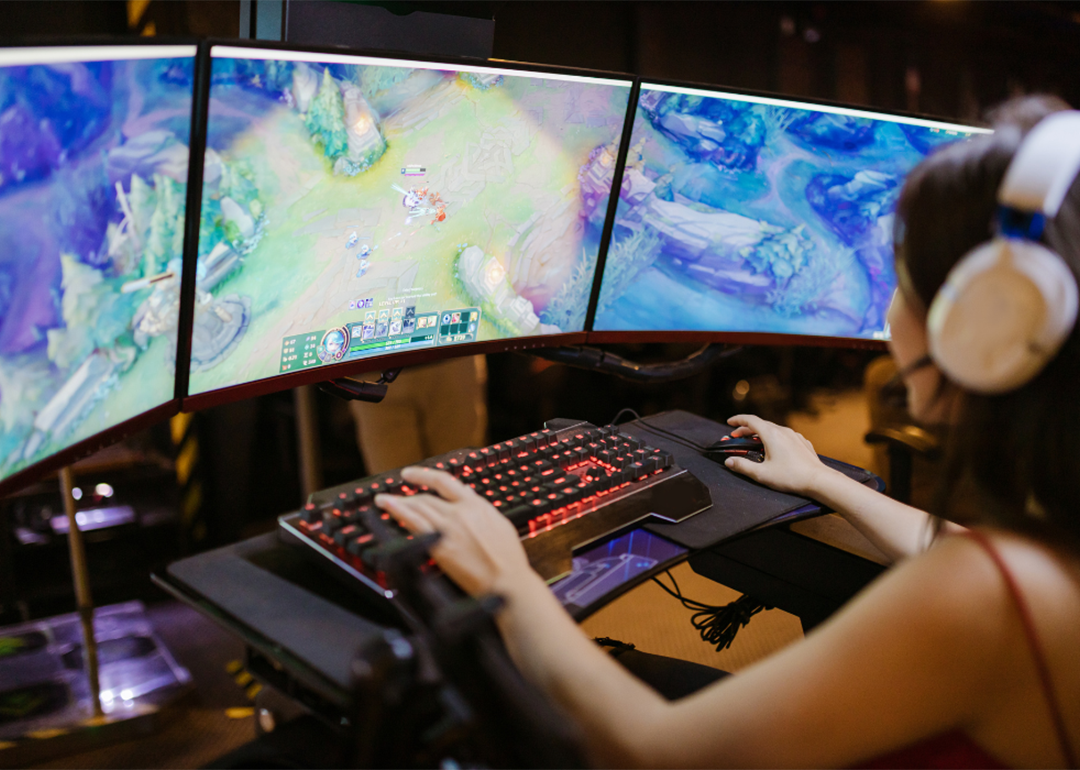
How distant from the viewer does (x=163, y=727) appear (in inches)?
65.0

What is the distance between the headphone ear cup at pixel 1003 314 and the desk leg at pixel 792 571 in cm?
45

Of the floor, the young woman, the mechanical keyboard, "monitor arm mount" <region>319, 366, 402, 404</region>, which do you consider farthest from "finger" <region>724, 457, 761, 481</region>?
the floor

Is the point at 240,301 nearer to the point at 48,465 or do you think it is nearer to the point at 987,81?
the point at 48,465

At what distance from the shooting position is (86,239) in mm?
746

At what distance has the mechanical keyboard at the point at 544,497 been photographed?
76cm

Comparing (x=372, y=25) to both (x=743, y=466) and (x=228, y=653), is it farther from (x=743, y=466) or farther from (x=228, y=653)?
(x=228, y=653)

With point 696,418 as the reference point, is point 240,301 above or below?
above

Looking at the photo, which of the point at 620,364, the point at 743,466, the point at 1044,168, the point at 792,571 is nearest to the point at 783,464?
the point at 743,466

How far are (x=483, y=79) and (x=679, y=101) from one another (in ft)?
1.14

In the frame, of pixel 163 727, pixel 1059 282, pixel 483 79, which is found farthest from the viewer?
pixel 163 727

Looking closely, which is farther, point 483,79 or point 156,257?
point 483,79

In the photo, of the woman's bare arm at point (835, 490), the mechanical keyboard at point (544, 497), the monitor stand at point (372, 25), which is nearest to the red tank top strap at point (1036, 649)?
the woman's bare arm at point (835, 490)

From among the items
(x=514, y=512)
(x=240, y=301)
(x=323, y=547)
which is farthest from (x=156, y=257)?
(x=514, y=512)

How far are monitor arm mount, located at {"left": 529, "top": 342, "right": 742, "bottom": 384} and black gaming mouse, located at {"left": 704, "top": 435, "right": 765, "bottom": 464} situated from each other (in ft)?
0.69
